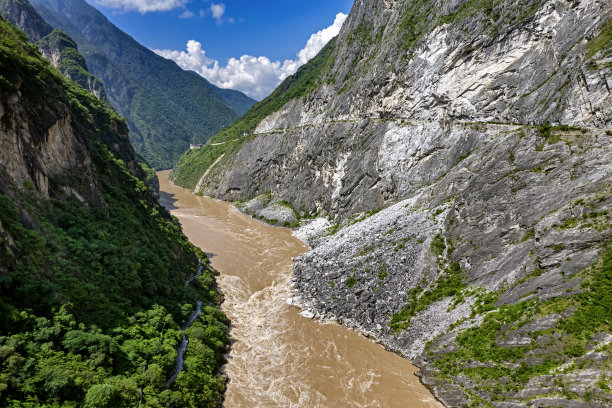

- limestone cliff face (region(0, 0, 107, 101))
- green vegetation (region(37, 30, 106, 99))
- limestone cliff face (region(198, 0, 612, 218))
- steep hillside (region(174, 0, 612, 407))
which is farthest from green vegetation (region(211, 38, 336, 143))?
steep hillside (region(174, 0, 612, 407))

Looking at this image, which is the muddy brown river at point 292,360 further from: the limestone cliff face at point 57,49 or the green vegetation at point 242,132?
the limestone cliff face at point 57,49

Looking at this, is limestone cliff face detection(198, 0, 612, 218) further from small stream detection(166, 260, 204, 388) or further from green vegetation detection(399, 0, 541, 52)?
small stream detection(166, 260, 204, 388)

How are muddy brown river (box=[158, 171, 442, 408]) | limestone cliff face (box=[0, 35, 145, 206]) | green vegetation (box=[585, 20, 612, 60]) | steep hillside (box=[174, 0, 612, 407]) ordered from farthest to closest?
1. green vegetation (box=[585, 20, 612, 60])
2. muddy brown river (box=[158, 171, 442, 408])
3. limestone cliff face (box=[0, 35, 145, 206])
4. steep hillside (box=[174, 0, 612, 407])

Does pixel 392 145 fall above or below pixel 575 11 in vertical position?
below

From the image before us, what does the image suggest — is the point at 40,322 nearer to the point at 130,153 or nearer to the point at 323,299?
the point at 323,299

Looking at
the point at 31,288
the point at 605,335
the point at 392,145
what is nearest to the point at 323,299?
the point at 605,335

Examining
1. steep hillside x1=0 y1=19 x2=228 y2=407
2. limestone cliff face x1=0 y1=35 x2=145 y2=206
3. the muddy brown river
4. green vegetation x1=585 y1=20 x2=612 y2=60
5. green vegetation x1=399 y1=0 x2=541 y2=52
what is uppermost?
green vegetation x1=399 y1=0 x2=541 y2=52

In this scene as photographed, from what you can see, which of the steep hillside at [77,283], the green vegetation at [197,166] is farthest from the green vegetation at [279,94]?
the steep hillside at [77,283]

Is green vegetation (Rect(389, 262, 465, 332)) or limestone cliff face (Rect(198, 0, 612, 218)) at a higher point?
limestone cliff face (Rect(198, 0, 612, 218))
